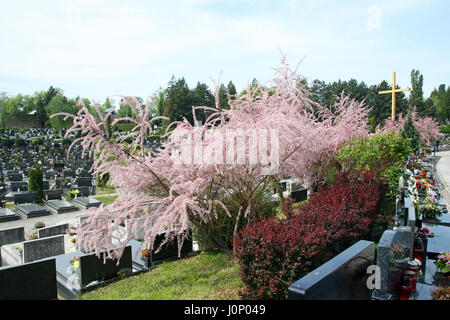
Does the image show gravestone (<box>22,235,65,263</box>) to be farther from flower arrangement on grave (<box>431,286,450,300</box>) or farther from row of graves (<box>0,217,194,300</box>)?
flower arrangement on grave (<box>431,286,450,300</box>)

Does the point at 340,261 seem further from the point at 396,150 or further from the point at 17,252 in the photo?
the point at 17,252

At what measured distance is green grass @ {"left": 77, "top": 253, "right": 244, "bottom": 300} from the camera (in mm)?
4969

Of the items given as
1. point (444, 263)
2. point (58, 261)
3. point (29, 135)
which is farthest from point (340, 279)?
point (29, 135)

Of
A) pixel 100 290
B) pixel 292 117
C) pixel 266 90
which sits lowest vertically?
pixel 100 290

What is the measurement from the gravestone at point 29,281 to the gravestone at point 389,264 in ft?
18.4

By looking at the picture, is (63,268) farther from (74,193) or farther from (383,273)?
(74,193)

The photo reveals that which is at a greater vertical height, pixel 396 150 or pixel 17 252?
pixel 396 150

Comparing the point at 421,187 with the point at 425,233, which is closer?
the point at 425,233

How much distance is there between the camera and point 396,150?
9633 millimetres

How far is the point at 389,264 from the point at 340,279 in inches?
44.2

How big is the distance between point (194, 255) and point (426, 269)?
15.9 ft

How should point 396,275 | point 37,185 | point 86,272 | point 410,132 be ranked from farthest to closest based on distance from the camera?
1. point 410,132
2. point 37,185
3. point 86,272
4. point 396,275

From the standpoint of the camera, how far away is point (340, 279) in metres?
3.40
